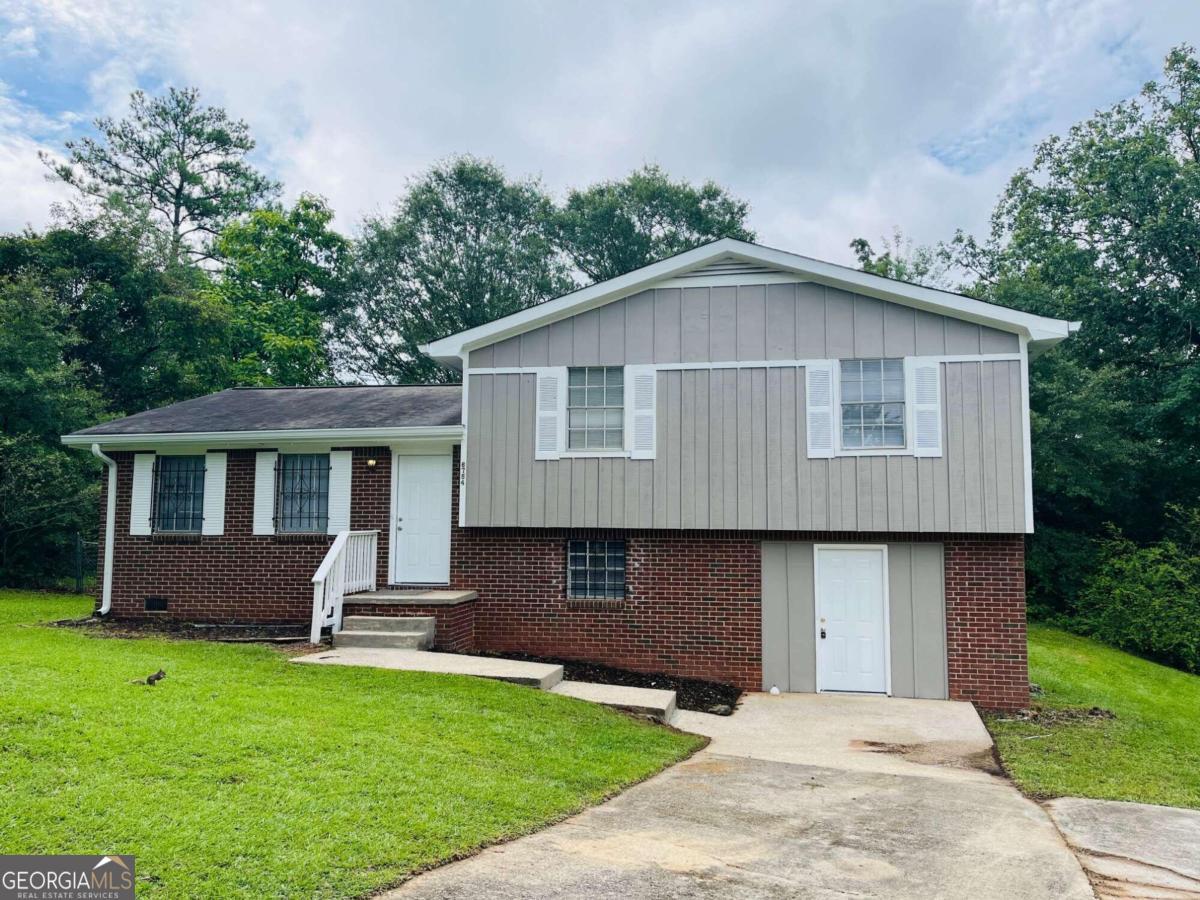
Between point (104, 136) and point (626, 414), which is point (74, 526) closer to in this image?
point (626, 414)

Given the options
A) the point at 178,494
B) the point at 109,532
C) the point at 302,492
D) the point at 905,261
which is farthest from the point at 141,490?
the point at 905,261

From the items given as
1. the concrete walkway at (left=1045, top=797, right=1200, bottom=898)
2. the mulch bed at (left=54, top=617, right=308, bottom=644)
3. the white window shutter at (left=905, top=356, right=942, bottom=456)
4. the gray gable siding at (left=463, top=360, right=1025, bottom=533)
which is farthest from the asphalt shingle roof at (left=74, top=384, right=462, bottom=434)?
the concrete walkway at (left=1045, top=797, right=1200, bottom=898)

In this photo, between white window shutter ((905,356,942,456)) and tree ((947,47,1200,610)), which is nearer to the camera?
white window shutter ((905,356,942,456))

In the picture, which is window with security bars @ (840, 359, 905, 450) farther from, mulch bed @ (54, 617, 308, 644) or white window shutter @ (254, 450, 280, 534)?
Answer: white window shutter @ (254, 450, 280, 534)

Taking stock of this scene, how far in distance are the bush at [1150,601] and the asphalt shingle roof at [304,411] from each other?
14.3m

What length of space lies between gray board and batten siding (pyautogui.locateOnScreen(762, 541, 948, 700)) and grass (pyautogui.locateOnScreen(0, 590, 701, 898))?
10.5ft

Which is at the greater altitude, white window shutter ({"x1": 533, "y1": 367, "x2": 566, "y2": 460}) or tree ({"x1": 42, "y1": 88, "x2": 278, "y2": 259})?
tree ({"x1": 42, "y1": 88, "x2": 278, "y2": 259})

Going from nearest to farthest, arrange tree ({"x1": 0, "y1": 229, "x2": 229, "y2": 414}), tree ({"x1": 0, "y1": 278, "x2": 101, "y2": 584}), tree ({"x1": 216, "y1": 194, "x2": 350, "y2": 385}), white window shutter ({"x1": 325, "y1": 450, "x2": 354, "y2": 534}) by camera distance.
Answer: white window shutter ({"x1": 325, "y1": 450, "x2": 354, "y2": 534}), tree ({"x1": 0, "y1": 278, "x2": 101, "y2": 584}), tree ({"x1": 0, "y1": 229, "x2": 229, "y2": 414}), tree ({"x1": 216, "y1": 194, "x2": 350, "y2": 385})

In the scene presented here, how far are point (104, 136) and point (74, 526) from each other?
1962cm

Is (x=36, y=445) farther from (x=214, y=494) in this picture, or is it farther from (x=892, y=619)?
(x=892, y=619)

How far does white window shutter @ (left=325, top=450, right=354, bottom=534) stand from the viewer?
12070mm

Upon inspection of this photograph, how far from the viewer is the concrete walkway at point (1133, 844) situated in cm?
442

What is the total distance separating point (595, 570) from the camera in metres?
11.3

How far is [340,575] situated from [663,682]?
14.5ft
